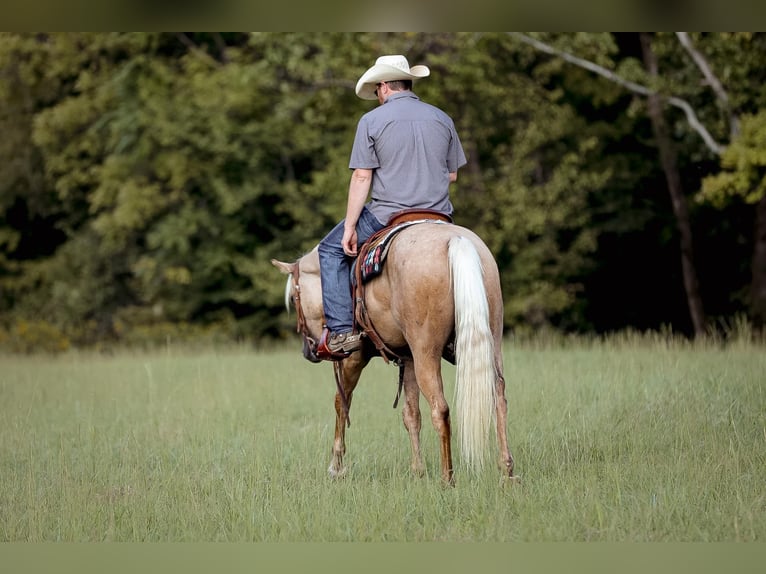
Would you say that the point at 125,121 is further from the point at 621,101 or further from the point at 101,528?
the point at 101,528

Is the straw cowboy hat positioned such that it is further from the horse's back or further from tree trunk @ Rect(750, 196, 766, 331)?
tree trunk @ Rect(750, 196, 766, 331)

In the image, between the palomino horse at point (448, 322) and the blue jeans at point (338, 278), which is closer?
the palomino horse at point (448, 322)

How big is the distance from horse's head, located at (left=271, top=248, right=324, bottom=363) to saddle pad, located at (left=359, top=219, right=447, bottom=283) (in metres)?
0.94

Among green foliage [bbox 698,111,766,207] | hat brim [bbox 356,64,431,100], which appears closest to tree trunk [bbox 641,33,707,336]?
green foliage [bbox 698,111,766,207]

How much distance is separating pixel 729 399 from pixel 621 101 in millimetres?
15079

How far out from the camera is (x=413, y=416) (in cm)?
698

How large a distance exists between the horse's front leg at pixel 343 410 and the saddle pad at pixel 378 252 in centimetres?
83

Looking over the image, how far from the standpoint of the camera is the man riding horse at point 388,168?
21.6ft

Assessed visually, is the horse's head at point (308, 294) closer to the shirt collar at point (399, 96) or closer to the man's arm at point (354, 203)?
the man's arm at point (354, 203)

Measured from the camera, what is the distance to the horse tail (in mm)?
5734

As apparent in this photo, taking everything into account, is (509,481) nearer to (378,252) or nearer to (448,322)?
(448,322)

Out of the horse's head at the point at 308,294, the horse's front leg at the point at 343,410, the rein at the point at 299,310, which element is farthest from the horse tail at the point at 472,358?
the rein at the point at 299,310

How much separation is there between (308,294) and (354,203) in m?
1.02

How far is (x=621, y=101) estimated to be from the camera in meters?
22.7
